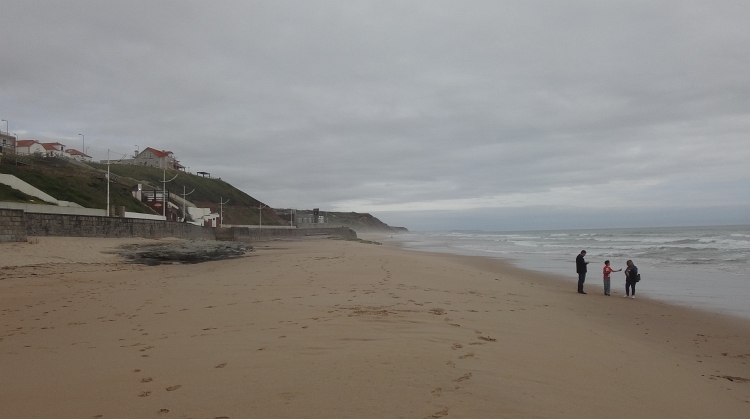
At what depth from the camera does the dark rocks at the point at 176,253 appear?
1972cm

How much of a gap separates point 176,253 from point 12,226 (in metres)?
6.41

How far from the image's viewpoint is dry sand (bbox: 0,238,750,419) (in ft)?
11.9

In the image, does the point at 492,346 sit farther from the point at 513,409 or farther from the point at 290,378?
the point at 290,378

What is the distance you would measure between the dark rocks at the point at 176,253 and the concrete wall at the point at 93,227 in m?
3.61

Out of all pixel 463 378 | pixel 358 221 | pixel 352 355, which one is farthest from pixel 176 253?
pixel 358 221

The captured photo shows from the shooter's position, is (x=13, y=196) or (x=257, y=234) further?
(x=257, y=234)

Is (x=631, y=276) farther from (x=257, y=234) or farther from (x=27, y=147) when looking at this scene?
(x=27, y=147)

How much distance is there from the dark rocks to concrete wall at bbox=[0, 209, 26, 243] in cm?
374

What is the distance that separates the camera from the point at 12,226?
1869cm

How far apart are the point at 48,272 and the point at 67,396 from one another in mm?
12327

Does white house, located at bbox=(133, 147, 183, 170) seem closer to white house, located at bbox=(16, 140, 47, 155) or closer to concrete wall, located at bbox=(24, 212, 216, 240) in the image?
white house, located at bbox=(16, 140, 47, 155)

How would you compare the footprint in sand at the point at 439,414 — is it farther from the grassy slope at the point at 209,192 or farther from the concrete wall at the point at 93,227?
the grassy slope at the point at 209,192

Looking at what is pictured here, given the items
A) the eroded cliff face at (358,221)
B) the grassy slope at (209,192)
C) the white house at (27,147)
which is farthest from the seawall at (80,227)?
the eroded cliff face at (358,221)

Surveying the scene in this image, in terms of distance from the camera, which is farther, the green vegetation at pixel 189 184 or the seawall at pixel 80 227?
the green vegetation at pixel 189 184
